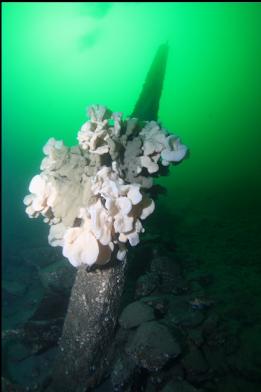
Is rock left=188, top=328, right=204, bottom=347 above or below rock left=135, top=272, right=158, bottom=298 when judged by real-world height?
below

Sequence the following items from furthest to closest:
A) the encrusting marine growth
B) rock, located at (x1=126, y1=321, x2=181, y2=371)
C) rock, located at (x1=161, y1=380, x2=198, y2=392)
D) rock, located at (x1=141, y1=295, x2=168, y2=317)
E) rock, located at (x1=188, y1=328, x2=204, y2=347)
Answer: rock, located at (x1=141, y1=295, x2=168, y2=317)
rock, located at (x1=188, y1=328, x2=204, y2=347)
rock, located at (x1=126, y1=321, x2=181, y2=371)
rock, located at (x1=161, y1=380, x2=198, y2=392)
the encrusting marine growth

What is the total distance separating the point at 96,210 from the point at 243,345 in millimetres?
2964

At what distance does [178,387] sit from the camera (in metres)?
3.00

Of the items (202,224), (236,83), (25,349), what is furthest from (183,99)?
(25,349)

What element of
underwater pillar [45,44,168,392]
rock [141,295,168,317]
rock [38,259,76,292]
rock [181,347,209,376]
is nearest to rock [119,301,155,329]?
rock [141,295,168,317]

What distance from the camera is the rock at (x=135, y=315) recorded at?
12.7ft

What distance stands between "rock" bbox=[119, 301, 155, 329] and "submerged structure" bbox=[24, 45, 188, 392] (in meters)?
0.41

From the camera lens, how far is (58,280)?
221 inches

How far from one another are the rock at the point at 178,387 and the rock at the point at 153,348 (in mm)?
226

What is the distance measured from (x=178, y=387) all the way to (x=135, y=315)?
1140mm

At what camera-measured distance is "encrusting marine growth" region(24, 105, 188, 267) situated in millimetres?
2582

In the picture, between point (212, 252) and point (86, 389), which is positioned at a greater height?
point (212, 252)

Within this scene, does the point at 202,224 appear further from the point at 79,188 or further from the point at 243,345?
the point at 79,188

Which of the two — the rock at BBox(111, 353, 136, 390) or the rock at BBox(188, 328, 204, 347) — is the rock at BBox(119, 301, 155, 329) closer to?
the rock at BBox(111, 353, 136, 390)
